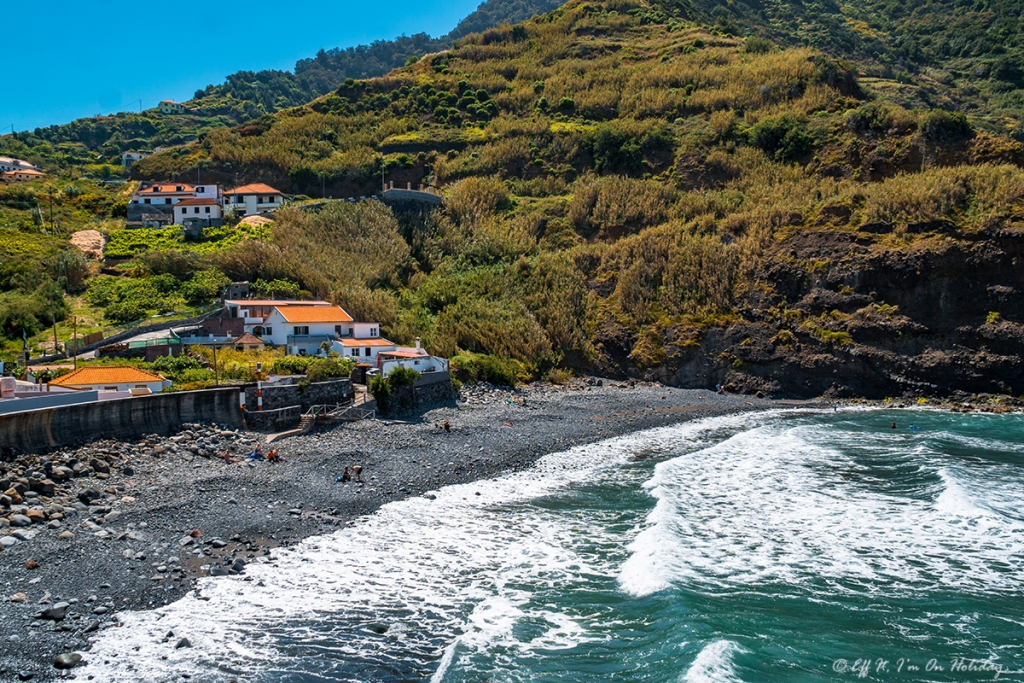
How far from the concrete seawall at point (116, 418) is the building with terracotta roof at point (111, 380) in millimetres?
3368

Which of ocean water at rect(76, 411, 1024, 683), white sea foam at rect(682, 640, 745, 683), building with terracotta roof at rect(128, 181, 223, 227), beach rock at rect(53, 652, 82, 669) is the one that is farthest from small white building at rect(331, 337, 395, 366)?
building with terracotta roof at rect(128, 181, 223, 227)

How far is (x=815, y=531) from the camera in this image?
23.0 metres

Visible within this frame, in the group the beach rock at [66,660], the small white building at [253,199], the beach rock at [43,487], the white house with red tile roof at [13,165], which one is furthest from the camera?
the white house with red tile roof at [13,165]

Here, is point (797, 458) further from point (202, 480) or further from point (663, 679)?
point (202, 480)

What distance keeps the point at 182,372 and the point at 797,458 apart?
88.5ft

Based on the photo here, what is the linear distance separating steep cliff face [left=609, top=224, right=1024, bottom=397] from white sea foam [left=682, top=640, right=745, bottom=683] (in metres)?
32.9

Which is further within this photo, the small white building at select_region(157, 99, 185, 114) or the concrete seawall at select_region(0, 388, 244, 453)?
the small white building at select_region(157, 99, 185, 114)

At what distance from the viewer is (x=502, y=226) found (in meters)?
65.3

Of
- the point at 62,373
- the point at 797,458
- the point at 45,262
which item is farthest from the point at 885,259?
the point at 45,262

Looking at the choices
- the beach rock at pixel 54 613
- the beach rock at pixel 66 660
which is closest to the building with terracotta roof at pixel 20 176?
the beach rock at pixel 54 613

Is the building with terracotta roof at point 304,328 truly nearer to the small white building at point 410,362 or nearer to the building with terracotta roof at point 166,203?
the small white building at point 410,362

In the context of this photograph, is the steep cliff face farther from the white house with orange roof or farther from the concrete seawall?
the concrete seawall

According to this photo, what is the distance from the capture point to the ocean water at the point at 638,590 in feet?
50.8

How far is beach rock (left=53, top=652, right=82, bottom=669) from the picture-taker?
1448 cm
